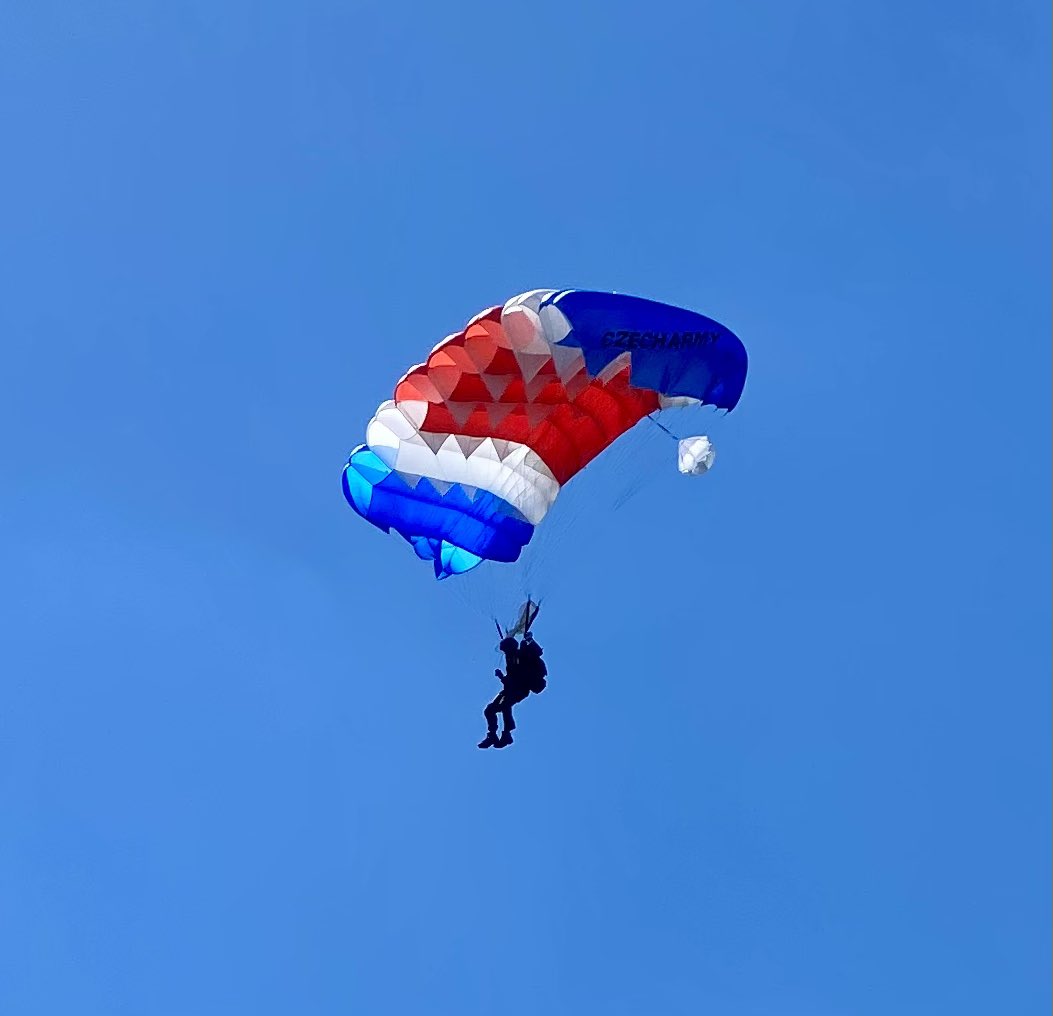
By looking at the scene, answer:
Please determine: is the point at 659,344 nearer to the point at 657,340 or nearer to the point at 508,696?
the point at 657,340

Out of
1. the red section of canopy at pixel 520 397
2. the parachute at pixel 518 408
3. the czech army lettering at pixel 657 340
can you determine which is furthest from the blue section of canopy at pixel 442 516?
the czech army lettering at pixel 657 340

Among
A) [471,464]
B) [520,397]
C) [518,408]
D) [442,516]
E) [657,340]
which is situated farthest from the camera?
[442,516]

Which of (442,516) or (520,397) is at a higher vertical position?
(520,397)

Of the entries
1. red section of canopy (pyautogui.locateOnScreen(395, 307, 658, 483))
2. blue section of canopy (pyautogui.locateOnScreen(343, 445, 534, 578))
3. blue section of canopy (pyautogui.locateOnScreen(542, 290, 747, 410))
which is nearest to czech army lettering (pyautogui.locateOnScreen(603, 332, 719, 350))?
blue section of canopy (pyautogui.locateOnScreen(542, 290, 747, 410))

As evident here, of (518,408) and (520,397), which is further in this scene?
(518,408)

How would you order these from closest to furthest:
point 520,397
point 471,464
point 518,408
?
point 520,397
point 518,408
point 471,464

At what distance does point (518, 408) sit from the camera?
85.4 ft

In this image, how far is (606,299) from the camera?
25156 millimetres

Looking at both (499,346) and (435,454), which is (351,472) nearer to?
(435,454)

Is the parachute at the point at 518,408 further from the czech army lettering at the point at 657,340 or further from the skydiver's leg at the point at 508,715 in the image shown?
the skydiver's leg at the point at 508,715

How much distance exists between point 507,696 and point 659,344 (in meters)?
4.22

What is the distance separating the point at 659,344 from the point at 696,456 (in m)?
1.28

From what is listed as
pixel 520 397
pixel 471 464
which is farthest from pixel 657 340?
pixel 471 464

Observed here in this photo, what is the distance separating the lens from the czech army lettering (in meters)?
25.2
